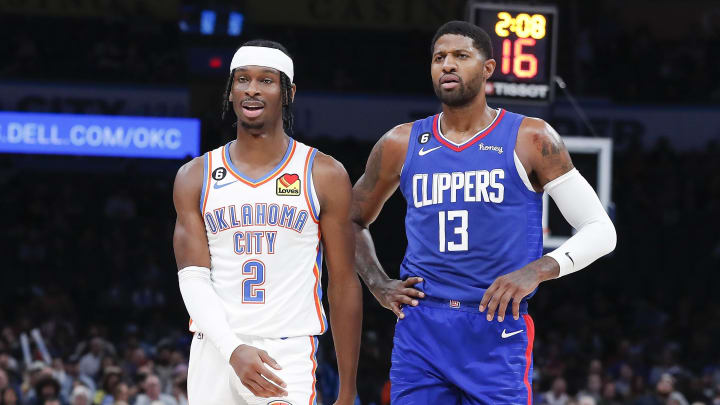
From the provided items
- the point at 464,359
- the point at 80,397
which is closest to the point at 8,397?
the point at 80,397

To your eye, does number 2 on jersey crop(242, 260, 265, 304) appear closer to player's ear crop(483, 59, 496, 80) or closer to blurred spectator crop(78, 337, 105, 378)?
player's ear crop(483, 59, 496, 80)

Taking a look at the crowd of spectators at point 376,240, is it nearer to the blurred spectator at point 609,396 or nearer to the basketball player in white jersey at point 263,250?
the blurred spectator at point 609,396

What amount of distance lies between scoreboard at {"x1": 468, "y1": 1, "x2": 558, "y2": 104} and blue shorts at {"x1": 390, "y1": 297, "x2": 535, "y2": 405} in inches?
220

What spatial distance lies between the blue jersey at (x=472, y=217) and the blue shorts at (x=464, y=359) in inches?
4.1

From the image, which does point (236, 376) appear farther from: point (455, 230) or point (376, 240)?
point (376, 240)

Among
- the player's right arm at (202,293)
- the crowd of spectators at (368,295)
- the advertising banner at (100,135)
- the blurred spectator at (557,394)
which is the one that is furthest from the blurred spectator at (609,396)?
the player's right arm at (202,293)

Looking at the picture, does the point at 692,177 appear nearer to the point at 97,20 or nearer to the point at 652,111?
the point at 652,111

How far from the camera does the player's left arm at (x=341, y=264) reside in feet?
15.4

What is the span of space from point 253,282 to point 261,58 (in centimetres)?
92

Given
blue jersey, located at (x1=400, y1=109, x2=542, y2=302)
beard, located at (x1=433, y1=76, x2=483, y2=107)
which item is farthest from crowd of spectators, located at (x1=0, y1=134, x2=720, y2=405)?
beard, located at (x1=433, y1=76, x2=483, y2=107)

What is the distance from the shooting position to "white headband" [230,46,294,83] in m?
4.68

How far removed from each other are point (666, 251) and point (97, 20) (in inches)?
419

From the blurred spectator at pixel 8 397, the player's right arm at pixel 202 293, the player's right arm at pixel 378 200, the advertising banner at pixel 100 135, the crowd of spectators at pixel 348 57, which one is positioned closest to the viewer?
the player's right arm at pixel 202 293

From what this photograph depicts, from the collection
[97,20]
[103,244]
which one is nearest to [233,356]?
[103,244]
